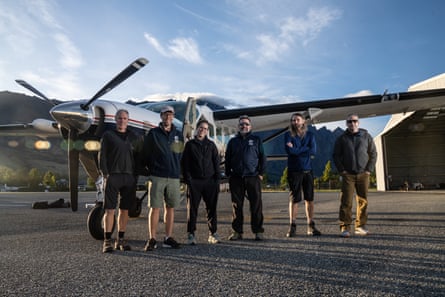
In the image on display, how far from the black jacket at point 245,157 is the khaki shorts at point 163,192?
0.90m

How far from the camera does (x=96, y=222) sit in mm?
4676

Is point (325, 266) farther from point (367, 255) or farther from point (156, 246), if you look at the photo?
point (156, 246)

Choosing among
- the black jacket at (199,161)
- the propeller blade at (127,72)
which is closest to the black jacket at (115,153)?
the black jacket at (199,161)

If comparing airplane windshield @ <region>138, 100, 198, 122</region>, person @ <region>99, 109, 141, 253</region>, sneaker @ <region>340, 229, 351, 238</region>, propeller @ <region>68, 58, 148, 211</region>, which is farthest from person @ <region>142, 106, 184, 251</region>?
airplane windshield @ <region>138, 100, 198, 122</region>

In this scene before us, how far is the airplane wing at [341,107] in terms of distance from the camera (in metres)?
9.50

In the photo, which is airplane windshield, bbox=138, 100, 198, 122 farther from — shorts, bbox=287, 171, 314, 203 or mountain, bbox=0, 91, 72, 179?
mountain, bbox=0, 91, 72, 179

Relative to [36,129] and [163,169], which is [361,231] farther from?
[36,129]

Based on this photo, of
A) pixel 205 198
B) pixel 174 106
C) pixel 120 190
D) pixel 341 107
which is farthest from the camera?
pixel 341 107

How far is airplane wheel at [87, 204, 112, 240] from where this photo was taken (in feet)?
15.3

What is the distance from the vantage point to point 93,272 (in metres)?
2.91

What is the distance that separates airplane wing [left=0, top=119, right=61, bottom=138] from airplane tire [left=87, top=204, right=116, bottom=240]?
3899 mm

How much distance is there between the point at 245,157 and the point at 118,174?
1.78 m

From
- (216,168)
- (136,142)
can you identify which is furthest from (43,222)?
(216,168)

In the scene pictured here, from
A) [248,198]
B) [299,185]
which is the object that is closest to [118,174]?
[248,198]
